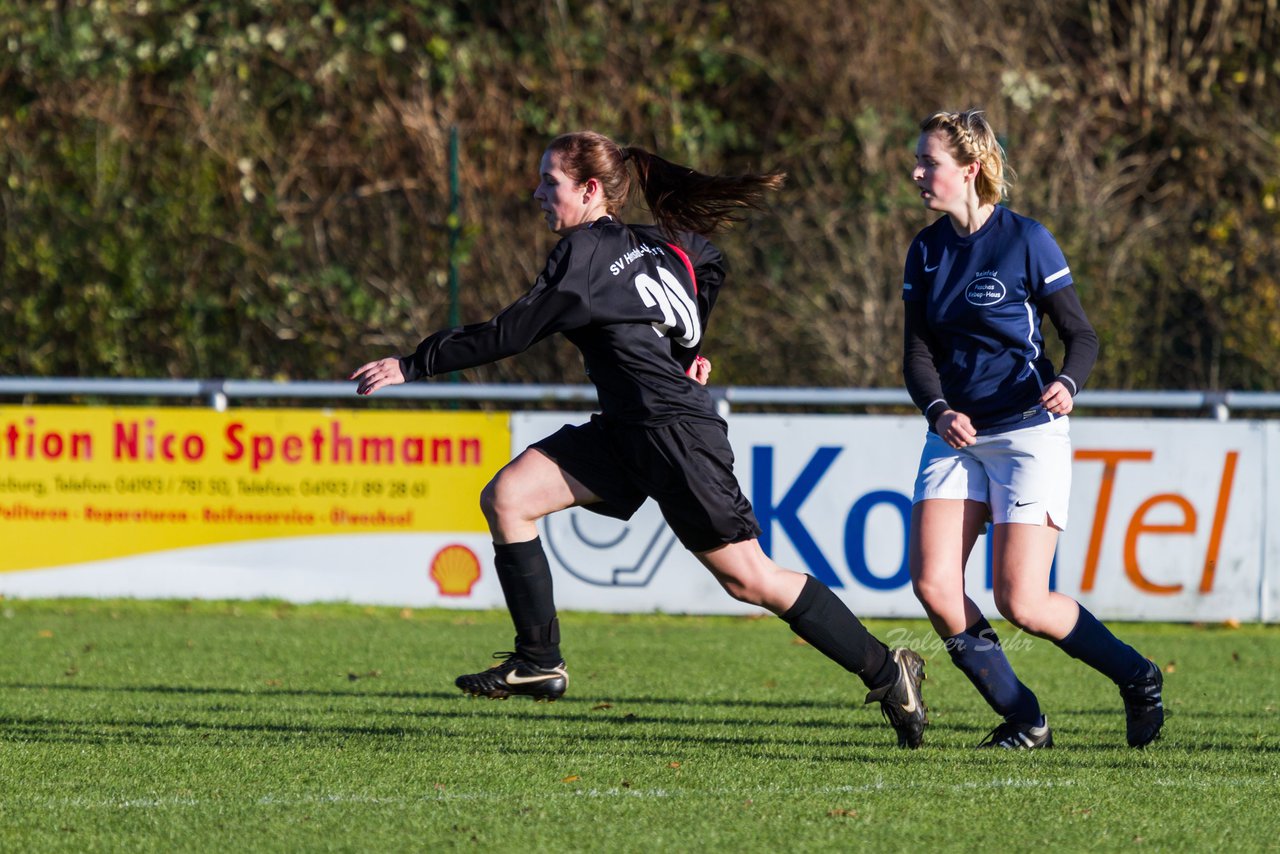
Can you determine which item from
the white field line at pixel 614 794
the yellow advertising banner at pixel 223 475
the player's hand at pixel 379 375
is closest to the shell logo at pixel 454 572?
the yellow advertising banner at pixel 223 475

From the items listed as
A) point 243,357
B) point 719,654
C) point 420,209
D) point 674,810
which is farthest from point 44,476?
point 674,810

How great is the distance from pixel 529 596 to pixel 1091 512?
4750 millimetres

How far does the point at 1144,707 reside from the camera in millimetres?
5340

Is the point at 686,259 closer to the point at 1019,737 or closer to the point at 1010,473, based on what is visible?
the point at 1010,473

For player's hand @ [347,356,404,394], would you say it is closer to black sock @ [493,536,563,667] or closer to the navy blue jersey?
black sock @ [493,536,563,667]

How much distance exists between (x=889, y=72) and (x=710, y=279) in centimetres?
922

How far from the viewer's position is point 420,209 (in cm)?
1151

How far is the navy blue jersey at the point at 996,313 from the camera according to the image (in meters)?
5.07

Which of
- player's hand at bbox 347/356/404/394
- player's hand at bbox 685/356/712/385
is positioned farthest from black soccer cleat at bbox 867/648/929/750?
player's hand at bbox 347/356/404/394

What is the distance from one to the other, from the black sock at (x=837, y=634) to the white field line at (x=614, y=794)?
0.56 metres

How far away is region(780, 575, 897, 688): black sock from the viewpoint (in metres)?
5.20

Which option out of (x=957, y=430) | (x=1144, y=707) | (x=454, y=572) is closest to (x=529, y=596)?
(x=957, y=430)

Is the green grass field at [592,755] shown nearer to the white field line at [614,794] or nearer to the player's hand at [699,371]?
the white field line at [614,794]

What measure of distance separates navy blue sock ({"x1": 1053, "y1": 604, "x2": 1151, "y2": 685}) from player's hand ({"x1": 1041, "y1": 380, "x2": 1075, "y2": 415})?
0.75m
